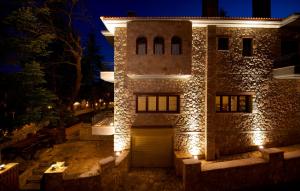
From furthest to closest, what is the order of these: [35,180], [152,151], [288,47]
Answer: [288,47] → [152,151] → [35,180]

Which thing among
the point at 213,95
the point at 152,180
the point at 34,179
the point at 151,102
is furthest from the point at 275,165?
the point at 34,179

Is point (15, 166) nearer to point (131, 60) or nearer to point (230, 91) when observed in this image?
point (131, 60)

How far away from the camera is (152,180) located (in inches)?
479

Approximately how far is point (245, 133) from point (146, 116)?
6.91m

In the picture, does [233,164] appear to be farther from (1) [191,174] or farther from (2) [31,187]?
(2) [31,187]

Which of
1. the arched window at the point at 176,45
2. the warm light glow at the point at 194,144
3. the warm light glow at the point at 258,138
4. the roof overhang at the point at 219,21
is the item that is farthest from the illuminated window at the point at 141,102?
the warm light glow at the point at 258,138

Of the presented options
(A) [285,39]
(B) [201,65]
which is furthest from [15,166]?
(A) [285,39]

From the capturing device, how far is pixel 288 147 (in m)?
14.3

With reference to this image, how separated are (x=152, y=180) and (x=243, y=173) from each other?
16.3 feet

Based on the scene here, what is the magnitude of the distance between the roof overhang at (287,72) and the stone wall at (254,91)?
1.14ft

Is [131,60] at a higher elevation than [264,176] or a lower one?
higher

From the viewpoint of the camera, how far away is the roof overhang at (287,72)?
1215 cm

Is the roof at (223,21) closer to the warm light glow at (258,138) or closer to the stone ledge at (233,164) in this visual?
the warm light glow at (258,138)

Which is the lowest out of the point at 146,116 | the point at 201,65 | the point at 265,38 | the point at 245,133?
the point at 245,133
